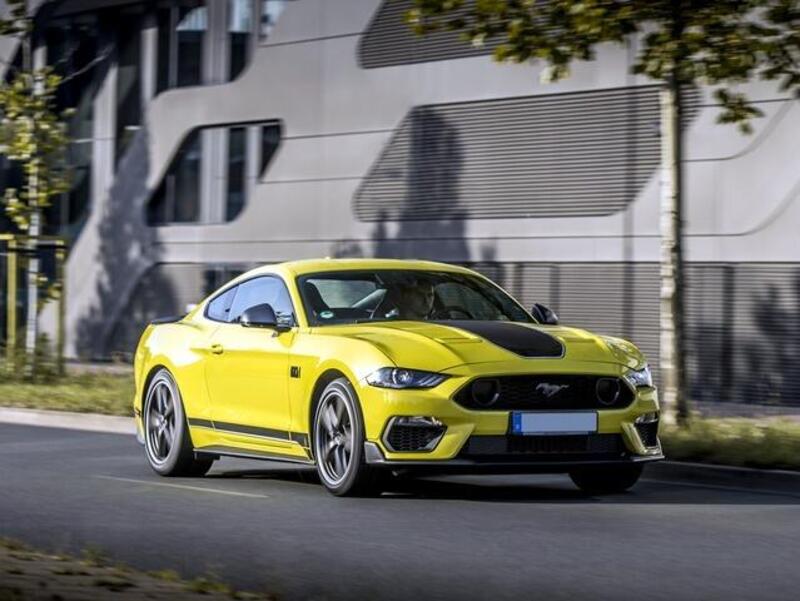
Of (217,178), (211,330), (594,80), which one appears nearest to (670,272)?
(211,330)

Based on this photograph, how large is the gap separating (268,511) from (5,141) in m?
16.7

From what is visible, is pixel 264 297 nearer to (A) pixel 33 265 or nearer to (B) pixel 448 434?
(B) pixel 448 434

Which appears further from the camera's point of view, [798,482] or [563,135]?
[563,135]

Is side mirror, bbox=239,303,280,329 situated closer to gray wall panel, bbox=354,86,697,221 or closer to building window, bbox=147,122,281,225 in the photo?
gray wall panel, bbox=354,86,697,221

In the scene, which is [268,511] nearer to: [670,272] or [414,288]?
[414,288]

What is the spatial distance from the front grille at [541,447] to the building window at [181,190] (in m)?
24.0

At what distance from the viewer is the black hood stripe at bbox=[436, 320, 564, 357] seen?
11.1m

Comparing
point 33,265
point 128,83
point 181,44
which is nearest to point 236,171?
point 181,44

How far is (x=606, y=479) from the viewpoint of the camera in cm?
1202

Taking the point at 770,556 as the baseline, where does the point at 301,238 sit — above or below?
above

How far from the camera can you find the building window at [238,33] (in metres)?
33.3

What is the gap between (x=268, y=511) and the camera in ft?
35.7

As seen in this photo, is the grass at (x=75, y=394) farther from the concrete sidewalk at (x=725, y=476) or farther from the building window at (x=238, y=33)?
the building window at (x=238, y=33)

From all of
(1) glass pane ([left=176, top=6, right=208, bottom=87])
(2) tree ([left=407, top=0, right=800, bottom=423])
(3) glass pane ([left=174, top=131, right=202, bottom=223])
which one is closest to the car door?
(2) tree ([left=407, top=0, right=800, bottom=423])
